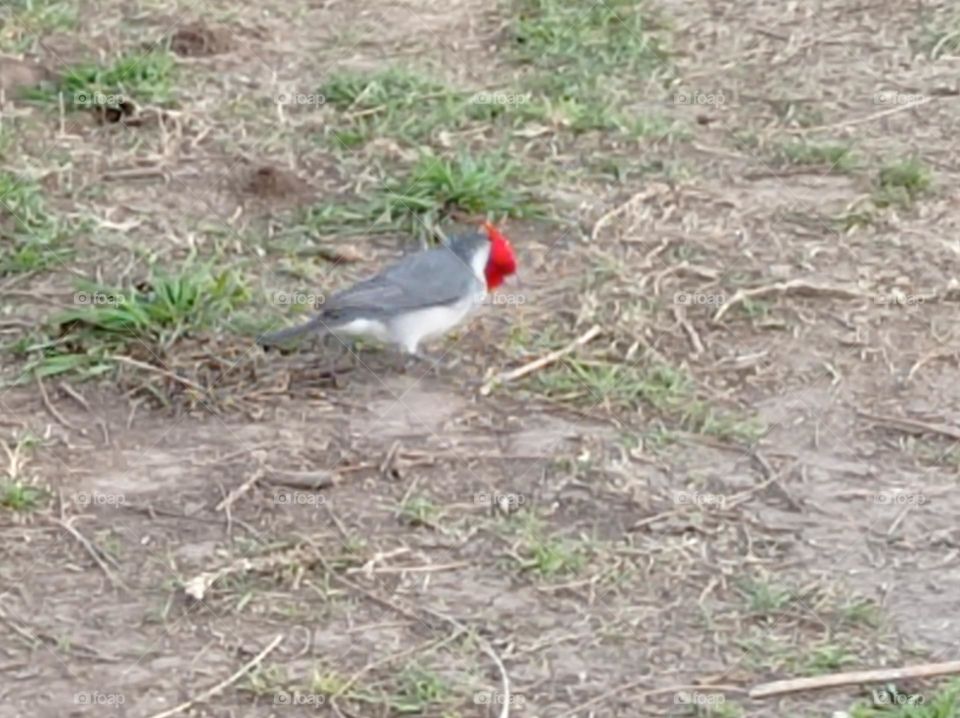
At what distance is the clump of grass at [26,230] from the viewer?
6570 mm

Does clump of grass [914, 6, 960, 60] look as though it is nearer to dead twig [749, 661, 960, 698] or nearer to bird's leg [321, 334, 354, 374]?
bird's leg [321, 334, 354, 374]

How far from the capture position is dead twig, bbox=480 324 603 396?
6.07 metres

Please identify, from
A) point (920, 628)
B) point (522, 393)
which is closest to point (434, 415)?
point (522, 393)

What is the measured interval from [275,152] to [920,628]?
3030 mm

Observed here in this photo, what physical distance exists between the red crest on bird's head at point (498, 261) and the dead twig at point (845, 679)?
180 cm

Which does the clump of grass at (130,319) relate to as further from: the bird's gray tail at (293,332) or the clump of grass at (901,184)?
the clump of grass at (901,184)

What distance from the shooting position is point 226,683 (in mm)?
4812

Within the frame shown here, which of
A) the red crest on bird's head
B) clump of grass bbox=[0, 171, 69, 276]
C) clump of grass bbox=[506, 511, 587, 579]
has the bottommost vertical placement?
clump of grass bbox=[0, 171, 69, 276]

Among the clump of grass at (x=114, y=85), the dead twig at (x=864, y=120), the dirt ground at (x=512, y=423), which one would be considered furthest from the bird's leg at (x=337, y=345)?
the dead twig at (x=864, y=120)

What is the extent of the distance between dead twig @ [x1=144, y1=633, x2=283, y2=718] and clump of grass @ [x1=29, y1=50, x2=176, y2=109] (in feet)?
9.87

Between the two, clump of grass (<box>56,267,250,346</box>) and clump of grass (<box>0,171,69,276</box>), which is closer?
clump of grass (<box>56,267,250,346</box>)

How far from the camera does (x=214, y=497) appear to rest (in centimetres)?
551

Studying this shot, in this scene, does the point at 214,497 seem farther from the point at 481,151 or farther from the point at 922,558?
the point at 481,151

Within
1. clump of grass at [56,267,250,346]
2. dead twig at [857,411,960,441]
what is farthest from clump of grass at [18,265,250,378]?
dead twig at [857,411,960,441]
